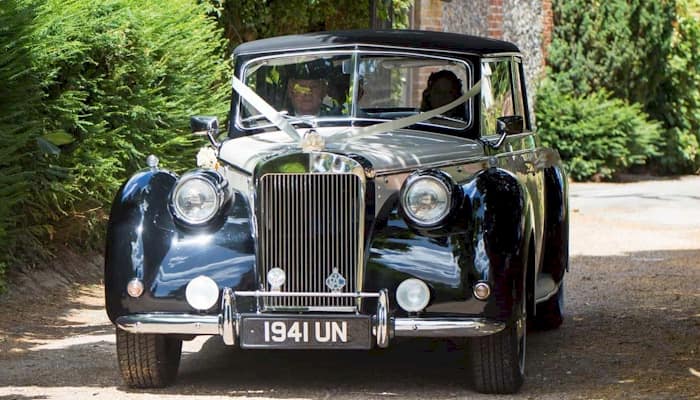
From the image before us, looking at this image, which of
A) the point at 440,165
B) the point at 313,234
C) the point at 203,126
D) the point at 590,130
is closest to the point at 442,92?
the point at 440,165

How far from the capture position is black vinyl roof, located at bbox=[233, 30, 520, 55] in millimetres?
7590

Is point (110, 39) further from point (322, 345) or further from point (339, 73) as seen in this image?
point (322, 345)

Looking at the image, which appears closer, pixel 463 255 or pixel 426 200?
pixel 463 255

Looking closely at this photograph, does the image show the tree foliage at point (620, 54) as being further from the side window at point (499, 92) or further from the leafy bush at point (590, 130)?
the side window at point (499, 92)

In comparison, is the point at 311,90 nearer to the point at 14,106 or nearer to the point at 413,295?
the point at 413,295

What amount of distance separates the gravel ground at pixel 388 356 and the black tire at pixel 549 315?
0.07m

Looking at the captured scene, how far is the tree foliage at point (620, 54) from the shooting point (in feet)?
70.3

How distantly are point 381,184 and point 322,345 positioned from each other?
87cm

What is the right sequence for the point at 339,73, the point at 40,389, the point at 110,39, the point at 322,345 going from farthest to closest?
the point at 110,39, the point at 339,73, the point at 40,389, the point at 322,345

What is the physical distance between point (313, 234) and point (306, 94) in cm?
143

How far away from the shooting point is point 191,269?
6.39 meters

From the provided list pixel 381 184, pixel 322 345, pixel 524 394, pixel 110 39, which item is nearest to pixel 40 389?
pixel 322 345

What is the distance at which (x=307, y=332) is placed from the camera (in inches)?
245

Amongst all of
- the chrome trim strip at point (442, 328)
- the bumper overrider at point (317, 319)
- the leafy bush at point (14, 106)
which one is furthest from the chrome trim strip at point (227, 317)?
the leafy bush at point (14, 106)
